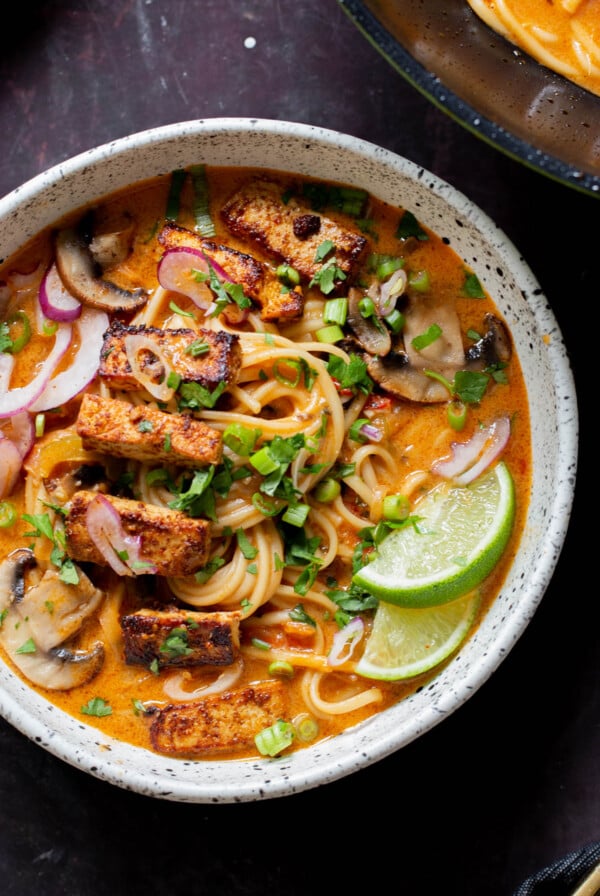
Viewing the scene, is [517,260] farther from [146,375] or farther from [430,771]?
[430,771]

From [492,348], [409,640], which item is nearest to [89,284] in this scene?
[492,348]

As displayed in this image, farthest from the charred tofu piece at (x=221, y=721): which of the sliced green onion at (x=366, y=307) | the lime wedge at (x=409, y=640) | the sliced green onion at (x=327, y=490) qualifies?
the sliced green onion at (x=366, y=307)

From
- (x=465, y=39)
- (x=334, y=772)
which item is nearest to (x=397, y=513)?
(x=334, y=772)

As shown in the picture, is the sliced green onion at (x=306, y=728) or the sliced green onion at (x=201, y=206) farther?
the sliced green onion at (x=201, y=206)

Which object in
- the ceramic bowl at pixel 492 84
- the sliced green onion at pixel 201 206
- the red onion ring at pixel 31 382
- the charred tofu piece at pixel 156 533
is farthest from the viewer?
the sliced green onion at pixel 201 206

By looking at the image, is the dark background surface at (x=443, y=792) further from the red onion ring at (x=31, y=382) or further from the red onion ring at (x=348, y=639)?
the red onion ring at (x=31, y=382)

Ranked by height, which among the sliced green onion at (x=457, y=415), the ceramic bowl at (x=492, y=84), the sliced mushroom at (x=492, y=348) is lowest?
the sliced green onion at (x=457, y=415)
